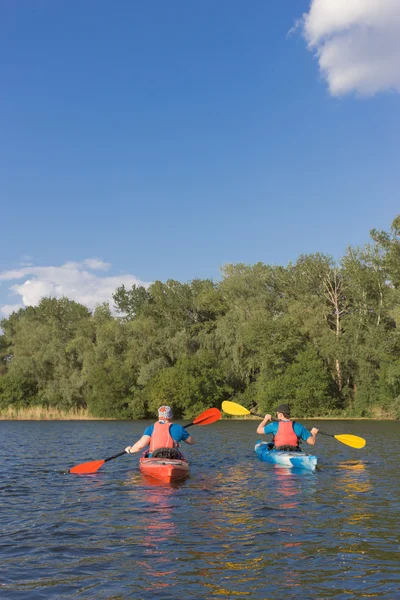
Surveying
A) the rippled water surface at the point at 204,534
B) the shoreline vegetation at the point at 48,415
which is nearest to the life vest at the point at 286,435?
the rippled water surface at the point at 204,534

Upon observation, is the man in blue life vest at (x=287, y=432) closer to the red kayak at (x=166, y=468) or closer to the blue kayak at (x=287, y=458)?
the blue kayak at (x=287, y=458)

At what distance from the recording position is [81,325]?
5384 cm

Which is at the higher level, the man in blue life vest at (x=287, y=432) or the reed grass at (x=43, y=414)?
the man in blue life vest at (x=287, y=432)

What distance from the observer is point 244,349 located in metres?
45.4

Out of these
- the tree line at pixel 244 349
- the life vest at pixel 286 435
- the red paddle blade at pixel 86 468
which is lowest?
the red paddle blade at pixel 86 468

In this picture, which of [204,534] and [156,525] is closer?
[204,534]

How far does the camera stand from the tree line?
1635 inches

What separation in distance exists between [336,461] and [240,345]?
3038 cm

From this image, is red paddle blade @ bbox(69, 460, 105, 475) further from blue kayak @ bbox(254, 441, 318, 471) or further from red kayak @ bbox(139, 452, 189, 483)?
blue kayak @ bbox(254, 441, 318, 471)

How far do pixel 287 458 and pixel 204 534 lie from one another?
597 centimetres

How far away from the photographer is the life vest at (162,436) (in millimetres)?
11797

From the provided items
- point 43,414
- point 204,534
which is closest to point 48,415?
point 43,414

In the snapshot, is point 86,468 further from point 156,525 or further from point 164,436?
point 156,525

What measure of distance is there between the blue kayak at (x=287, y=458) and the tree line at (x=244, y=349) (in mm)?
22907
